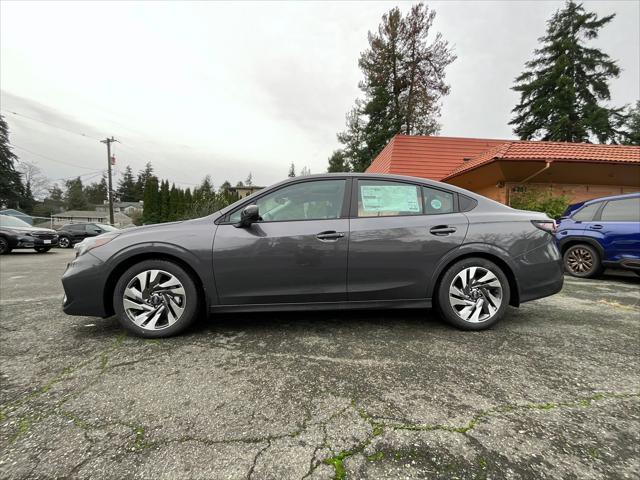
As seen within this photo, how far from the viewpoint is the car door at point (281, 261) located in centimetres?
263

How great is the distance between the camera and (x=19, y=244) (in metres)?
11.2

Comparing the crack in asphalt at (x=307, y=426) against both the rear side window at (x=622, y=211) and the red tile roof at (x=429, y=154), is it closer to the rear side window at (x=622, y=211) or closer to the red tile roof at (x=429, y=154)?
the rear side window at (x=622, y=211)

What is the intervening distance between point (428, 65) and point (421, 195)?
79.5ft

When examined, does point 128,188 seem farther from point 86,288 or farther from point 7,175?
point 86,288

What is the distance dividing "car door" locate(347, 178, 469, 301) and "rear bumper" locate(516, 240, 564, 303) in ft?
2.17

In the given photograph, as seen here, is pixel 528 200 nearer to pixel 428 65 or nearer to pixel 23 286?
pixel 23 286

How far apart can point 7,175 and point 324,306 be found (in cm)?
6675

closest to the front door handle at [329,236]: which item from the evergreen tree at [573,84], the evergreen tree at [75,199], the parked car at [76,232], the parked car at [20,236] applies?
the parked car at [20,236]

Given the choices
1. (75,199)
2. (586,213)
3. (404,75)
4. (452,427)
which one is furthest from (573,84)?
(75,199)

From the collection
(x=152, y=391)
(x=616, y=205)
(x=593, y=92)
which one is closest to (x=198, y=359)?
(x=152, y=391)

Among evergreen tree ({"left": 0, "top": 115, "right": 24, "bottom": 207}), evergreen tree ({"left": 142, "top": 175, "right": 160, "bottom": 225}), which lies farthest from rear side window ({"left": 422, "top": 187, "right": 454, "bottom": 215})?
evergreen tree ({"left": 0, "top": 115, "right": 24, "bottom": 207})

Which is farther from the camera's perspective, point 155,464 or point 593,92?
point 593,92

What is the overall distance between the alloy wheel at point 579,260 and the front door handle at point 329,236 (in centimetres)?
546

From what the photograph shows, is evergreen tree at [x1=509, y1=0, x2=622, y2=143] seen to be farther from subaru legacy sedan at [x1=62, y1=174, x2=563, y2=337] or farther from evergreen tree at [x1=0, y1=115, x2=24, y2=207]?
evergreen tree at [x1=0, y1=115, x2=24, y2=207]
